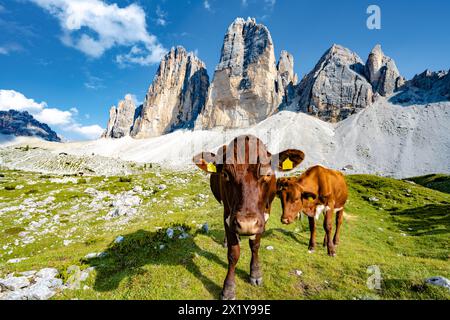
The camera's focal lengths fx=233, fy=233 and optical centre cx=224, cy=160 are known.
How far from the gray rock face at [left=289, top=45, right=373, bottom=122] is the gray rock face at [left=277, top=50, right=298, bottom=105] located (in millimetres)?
14094

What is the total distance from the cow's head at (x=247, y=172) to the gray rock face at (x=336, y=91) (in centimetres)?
14649

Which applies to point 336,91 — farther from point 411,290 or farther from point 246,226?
point 246,226

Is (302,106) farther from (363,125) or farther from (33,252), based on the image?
(33,252)

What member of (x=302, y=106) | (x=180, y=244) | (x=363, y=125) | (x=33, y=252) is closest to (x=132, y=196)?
(x=33, y=252)

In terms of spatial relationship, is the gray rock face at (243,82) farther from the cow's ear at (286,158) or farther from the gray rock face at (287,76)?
the cow's ear at (286,158)

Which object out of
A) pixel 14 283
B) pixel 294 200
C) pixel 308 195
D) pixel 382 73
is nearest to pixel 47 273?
pixel 14 283

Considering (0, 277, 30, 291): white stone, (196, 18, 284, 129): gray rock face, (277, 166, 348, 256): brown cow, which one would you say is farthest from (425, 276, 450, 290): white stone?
(196, 18, 284, 129): gray rock face

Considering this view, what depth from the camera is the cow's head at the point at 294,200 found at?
9148mm

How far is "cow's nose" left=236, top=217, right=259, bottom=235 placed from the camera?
14.4 feet

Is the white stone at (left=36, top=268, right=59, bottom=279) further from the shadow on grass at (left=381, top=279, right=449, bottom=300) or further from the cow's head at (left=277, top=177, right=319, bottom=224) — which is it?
the shadow on grass at (left=381, top=279, right=449, bottom=300)

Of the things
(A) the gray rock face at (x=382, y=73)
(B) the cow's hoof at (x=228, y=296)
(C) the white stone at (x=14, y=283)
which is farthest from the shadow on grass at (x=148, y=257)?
(A) the gray rock face at (x=382, y=73)

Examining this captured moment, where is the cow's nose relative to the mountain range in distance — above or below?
below

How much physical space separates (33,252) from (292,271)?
14.4 metres

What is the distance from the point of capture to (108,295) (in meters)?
5.92
